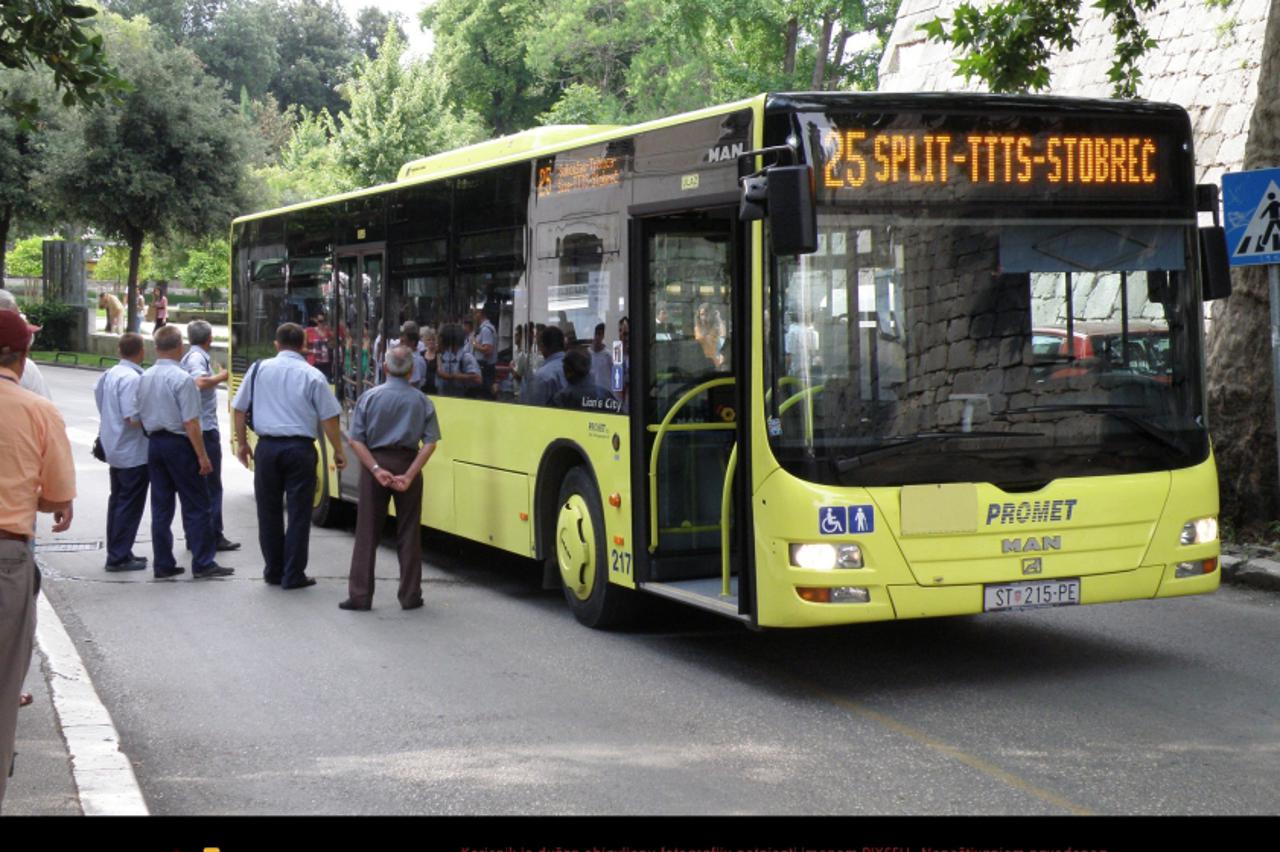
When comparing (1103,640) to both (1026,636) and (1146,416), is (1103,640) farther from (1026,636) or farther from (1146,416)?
(1146,416)

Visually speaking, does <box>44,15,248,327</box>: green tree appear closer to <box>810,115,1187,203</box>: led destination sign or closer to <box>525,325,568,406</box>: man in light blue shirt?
<box>525,325,568,406</box>: man in light blue shirt

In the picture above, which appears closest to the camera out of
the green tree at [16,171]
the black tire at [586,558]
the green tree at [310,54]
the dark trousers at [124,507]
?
the black tire at [586,558]

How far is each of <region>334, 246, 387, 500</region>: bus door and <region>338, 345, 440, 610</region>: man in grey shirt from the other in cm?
233

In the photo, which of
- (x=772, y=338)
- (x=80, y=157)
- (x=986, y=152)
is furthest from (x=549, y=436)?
(x=80, y=157)

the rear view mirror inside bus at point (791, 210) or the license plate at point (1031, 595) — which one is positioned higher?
the rear view mirror inside bus at point (791, 210)

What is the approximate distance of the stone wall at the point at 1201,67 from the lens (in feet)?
64.5

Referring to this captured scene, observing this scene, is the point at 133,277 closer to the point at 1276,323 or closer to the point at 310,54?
the point at 1276,323

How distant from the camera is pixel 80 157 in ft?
147

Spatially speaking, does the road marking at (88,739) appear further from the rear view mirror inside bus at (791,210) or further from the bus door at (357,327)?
the bus door at (357,327)

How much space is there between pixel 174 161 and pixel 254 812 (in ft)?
138

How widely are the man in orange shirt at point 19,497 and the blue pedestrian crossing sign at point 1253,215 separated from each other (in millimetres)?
8461

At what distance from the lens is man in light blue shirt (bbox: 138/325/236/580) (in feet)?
40.1

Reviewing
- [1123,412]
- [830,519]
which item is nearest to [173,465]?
[830,519]

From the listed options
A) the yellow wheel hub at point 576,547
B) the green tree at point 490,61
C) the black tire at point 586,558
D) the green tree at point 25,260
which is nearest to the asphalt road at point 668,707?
the black tire at point 586,558
